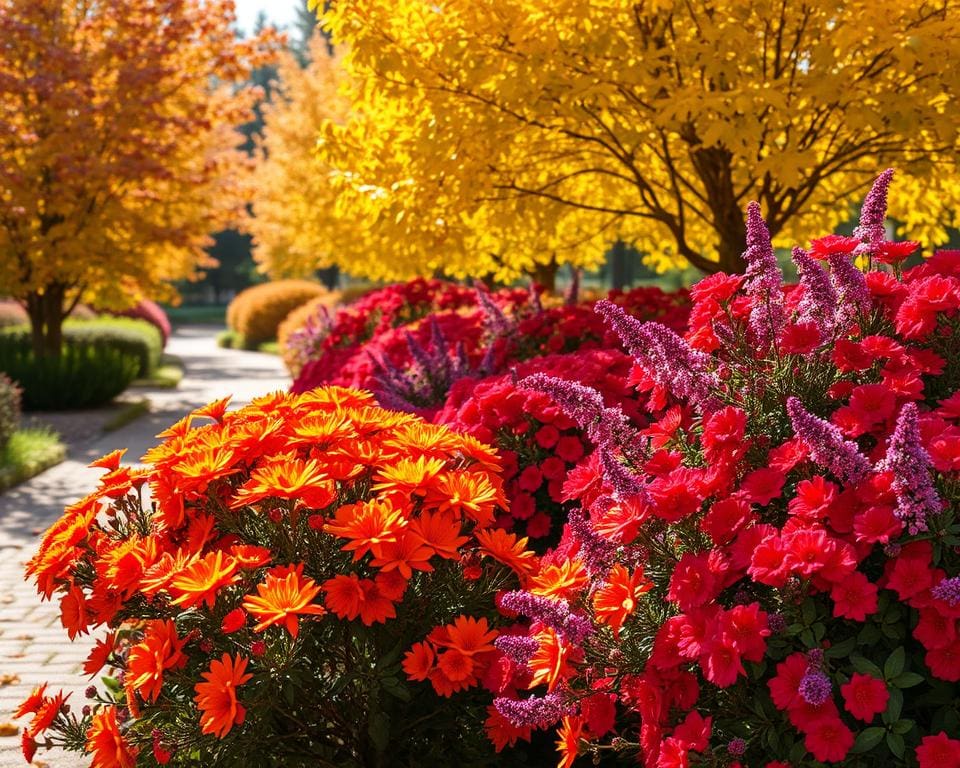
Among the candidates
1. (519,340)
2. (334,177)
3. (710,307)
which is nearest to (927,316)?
(710,307)

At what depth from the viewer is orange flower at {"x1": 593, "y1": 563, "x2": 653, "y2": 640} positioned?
2420mm

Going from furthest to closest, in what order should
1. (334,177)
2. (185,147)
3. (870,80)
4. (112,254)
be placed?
1. (185,147)
2. (112,254)
3. (334,177)
4. (870,80)

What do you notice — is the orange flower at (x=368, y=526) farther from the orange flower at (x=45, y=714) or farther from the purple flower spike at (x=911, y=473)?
the purple flower spike at (x=911, y=473)

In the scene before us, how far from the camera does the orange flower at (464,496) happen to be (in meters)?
2.88

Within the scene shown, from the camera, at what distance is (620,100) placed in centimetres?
621

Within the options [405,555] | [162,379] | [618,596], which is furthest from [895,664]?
[162,379]

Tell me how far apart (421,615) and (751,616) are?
3.44ft

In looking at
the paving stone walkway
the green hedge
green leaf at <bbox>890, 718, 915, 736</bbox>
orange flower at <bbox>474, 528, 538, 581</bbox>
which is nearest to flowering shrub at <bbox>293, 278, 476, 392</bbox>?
the paving stone walkway

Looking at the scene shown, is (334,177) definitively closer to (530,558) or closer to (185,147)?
(530,558)

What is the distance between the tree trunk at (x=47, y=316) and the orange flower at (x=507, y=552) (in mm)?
13546

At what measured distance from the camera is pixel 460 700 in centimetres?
306

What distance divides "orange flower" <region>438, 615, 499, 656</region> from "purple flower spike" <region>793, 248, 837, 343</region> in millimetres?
1197

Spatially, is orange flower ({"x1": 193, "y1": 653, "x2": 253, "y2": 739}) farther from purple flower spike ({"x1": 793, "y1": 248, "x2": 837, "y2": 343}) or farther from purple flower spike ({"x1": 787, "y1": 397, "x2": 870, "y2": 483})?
purple flower spike ({"x1": 793, "y1": 248, "x2": 837, "y2": 343})

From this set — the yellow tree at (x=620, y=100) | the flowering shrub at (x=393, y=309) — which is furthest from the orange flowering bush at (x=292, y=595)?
the flowering shrub at (x=393, y=309)
